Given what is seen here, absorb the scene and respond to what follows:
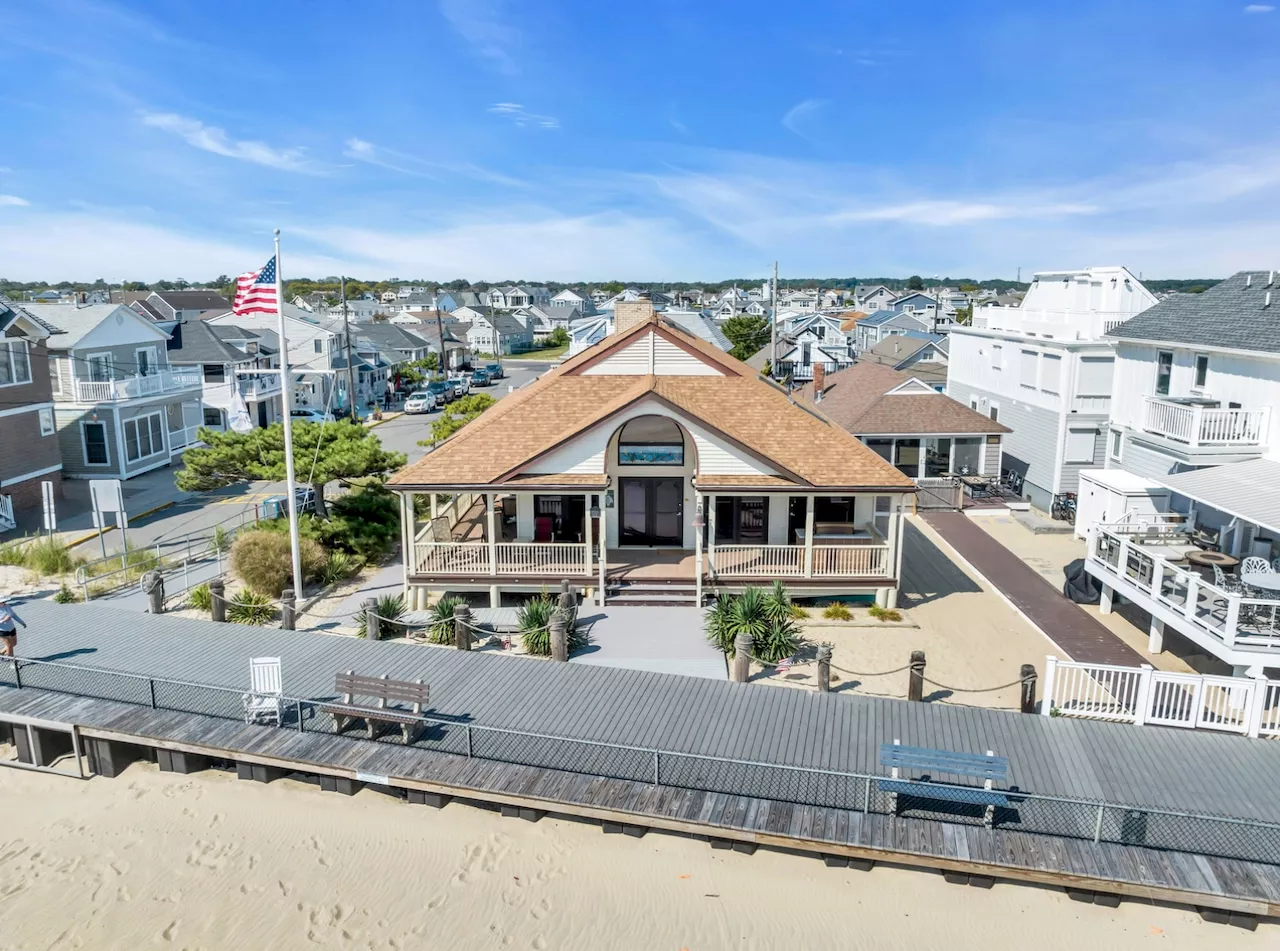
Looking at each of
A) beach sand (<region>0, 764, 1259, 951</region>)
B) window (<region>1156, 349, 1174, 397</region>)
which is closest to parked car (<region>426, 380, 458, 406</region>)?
window (<region>1156, 349, 1174, 397</region>)

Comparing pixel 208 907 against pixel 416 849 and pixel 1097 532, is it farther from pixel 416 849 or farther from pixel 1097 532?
pixel 1097 532

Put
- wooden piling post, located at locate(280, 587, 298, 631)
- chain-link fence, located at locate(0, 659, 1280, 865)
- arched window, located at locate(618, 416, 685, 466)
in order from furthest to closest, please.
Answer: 1. arched window, located at locate(618, 416, 685, 466)
2. wooden piling post, located at locate(280, 587, 298, 631)
3. chain-link fence, located at locate(0, 659, 1280, 865)

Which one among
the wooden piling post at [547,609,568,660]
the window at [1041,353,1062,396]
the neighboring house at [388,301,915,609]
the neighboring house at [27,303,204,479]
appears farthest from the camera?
the neighboring house at [27,303,204,479]

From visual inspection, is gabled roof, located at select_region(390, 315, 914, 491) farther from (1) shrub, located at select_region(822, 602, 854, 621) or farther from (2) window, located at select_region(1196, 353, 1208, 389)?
(2) window, located at select_region(1196, 353, 1208, 389)

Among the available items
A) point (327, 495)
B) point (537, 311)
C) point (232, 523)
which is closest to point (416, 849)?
point (232, 523)

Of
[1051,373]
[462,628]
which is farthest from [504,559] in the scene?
[1051,373]

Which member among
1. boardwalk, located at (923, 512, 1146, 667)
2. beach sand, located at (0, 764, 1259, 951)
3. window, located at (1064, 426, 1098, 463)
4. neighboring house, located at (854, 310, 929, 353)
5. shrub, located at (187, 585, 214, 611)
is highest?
neighboring house, located at (854, 310, 929, 353)

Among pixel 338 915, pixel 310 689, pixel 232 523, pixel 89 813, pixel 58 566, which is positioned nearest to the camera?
pixel 338 915

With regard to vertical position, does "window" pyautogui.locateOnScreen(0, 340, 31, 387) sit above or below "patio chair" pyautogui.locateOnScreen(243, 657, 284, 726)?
above

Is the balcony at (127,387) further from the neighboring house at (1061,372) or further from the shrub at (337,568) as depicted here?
the neighboring house at (1061,372)
